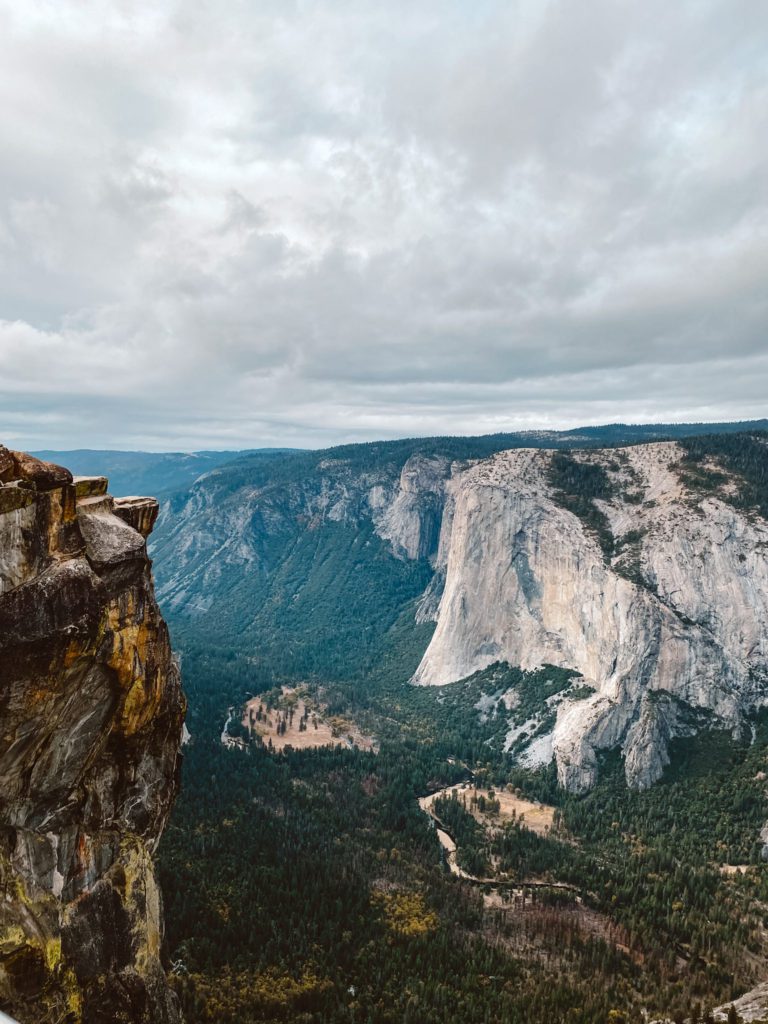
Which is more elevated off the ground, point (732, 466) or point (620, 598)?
point (732, 466)

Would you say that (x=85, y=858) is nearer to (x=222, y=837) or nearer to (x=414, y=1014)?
(x=414, y=1014)

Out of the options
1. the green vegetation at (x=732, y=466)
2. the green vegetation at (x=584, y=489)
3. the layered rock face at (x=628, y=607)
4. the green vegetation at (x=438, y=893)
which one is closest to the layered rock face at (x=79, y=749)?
the green vegetation at (x=438, y=893)

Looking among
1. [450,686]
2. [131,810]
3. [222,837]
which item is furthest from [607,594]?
[131,810]

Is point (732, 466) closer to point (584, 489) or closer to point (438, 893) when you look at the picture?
point (584, 489)

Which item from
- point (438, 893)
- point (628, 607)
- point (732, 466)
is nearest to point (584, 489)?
point (732, 466)

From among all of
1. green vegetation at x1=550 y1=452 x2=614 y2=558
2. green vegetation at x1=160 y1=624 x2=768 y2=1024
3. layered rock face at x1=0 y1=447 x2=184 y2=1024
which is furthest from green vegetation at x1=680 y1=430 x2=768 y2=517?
layered rock face at x1=0 y1=447 x2=184 y2=1024
